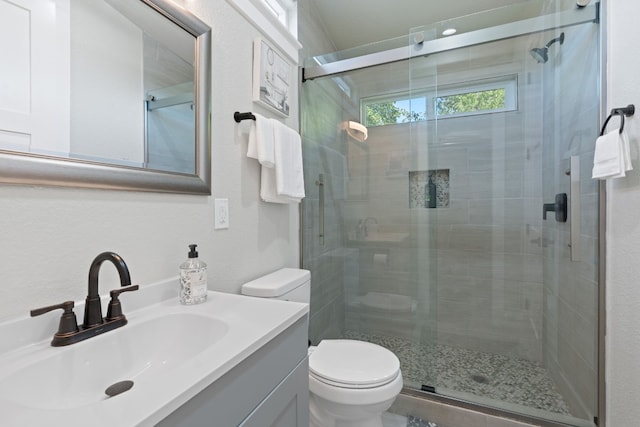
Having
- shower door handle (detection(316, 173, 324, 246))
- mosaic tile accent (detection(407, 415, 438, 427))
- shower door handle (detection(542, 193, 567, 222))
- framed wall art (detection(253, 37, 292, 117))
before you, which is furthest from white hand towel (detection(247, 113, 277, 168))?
shower door handle (detection(542, 193, 567, 222))

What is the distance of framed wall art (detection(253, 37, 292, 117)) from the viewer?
58.1 inches

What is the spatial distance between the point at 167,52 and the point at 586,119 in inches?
80.0

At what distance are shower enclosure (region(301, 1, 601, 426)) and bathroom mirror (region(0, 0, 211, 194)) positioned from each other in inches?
42.0

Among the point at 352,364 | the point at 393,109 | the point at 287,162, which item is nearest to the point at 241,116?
the point at 287,162

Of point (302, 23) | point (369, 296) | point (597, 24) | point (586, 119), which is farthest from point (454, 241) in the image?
point (302, 23)

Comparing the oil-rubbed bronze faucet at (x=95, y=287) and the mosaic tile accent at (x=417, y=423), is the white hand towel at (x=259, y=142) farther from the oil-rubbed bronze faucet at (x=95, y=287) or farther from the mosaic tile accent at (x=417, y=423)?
the mosaic tile accent at (x=417, y=423)

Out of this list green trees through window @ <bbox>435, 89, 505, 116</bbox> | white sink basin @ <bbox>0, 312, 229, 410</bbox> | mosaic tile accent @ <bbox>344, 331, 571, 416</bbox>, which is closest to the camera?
white sink basin @ <bbox>0, 312, 229, 410</bbox>

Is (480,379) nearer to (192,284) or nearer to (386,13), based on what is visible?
(192,284)

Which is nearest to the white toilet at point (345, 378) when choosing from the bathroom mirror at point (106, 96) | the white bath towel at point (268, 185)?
the white bath towel at point (268, 185)

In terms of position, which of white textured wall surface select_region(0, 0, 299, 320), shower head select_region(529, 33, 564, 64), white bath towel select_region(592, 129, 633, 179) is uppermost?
shower head select_region(529, 33, 564, 64)

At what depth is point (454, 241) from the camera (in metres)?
2.37

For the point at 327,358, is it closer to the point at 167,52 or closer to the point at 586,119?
the point at 167,52

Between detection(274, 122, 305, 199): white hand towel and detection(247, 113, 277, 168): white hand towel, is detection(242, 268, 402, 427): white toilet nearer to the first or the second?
detection(274, 122, 305, 199): white hand towel

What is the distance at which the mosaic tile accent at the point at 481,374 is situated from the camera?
1711 millimetres
